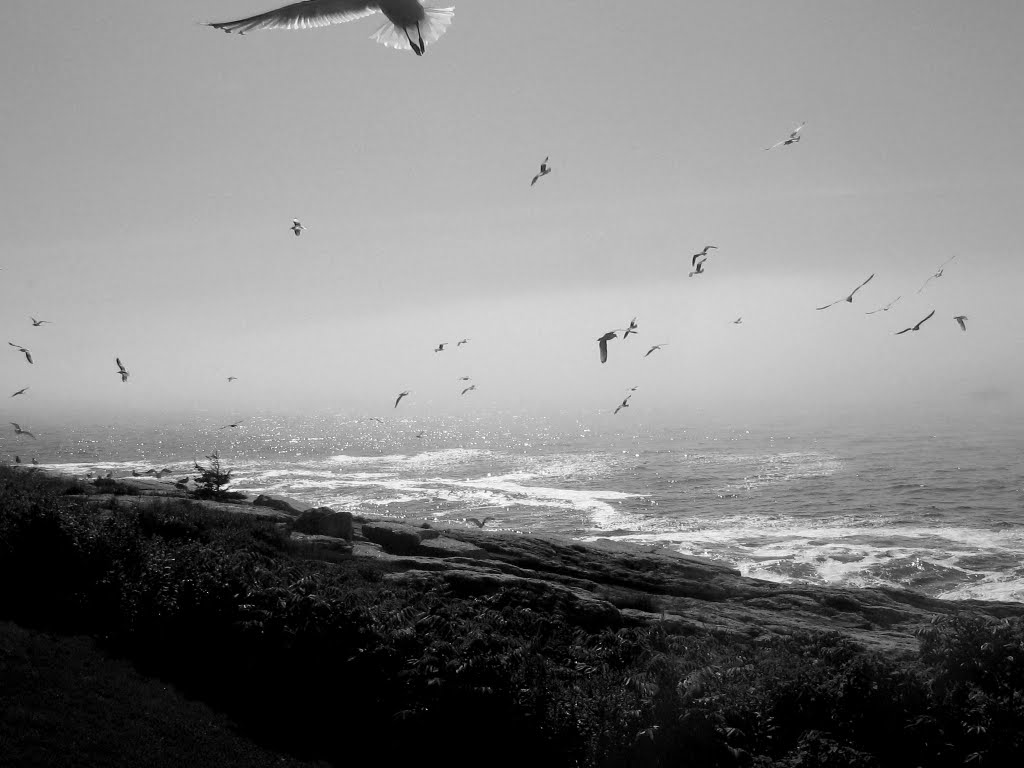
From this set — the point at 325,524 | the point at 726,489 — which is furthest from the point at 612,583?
the point at 726,489

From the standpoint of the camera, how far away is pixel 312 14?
22.1ft

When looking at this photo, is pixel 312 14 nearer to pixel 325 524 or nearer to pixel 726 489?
pixel 325 524

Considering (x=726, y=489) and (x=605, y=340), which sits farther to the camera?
(x=726, y=489)

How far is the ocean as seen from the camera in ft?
92.2

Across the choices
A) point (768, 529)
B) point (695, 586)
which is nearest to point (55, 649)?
point (695, 586)

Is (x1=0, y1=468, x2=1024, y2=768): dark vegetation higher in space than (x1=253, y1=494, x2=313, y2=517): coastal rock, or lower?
lower

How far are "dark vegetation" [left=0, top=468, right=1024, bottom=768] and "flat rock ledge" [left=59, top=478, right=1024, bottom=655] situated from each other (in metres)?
1.44

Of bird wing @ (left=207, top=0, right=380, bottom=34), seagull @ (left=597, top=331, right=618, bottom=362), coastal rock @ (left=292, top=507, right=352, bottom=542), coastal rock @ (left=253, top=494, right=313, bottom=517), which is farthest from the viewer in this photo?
coastal rock @ (left=253, top=494, right=313, bottom=517)

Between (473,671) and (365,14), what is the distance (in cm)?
803

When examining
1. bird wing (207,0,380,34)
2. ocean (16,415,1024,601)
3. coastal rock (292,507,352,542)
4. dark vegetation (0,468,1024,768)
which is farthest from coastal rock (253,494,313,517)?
bird wing (207,0,380,34)

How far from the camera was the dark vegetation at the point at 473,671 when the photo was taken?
23.4 feet

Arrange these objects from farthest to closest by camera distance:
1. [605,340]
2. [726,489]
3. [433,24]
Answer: [726,489], [605,340], [433,24]

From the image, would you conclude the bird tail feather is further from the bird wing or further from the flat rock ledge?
the flat rock ledge

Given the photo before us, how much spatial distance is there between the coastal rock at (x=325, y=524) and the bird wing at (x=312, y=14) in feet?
44.9
